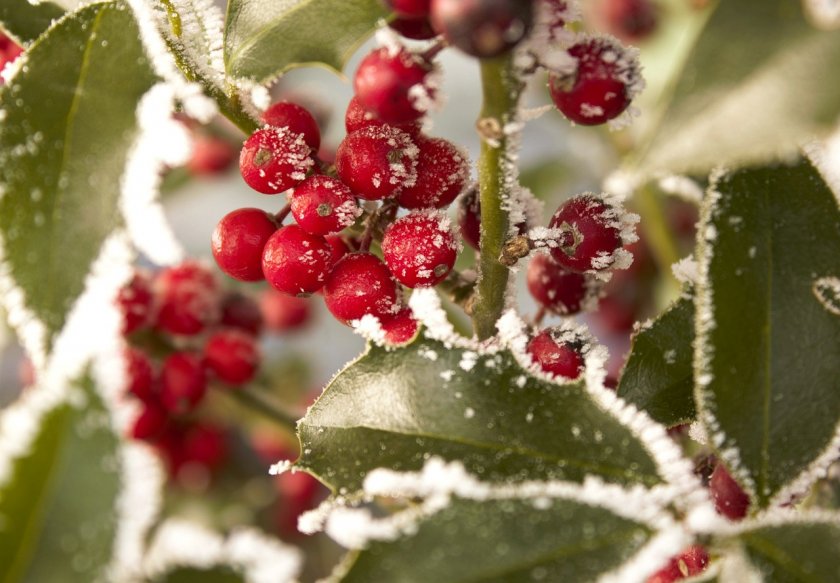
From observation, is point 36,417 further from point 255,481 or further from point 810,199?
point 255,481

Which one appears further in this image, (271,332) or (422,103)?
(271,332)

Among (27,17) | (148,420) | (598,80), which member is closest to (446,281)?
(598,80)

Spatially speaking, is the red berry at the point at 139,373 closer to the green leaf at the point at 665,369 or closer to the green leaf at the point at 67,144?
the green leaf at the point at 67,144

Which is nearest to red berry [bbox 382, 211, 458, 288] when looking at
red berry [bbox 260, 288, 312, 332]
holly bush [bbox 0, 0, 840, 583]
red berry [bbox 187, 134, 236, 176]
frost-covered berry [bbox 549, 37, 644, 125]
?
holly bush [bbox 0, 0, 840, 583]

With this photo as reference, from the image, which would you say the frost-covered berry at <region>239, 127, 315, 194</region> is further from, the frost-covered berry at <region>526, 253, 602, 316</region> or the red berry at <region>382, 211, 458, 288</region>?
the frost-covered berry at <region>526, 253, 602, 316</region>

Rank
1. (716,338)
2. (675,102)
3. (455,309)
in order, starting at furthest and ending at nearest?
(455,309), (716,338), (675,102)

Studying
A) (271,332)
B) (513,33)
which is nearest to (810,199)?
(513,33)

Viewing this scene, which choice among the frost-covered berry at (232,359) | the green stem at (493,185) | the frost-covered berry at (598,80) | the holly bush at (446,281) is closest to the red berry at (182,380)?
the frost-covered berry at (232,359)
